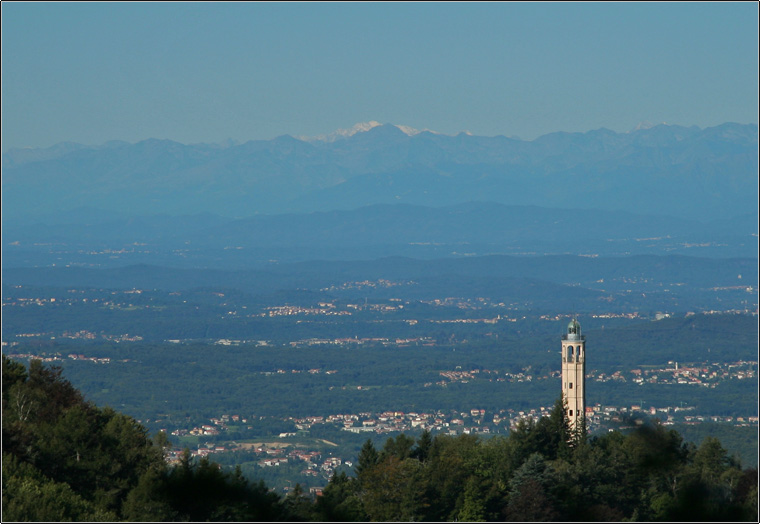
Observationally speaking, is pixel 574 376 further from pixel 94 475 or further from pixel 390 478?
pixel 94 475

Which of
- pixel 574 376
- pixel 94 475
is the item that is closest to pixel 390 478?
pixel 94 475

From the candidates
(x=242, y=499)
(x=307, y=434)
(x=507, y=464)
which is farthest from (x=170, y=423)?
(x=242, y=499)

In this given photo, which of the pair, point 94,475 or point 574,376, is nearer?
point 94,475

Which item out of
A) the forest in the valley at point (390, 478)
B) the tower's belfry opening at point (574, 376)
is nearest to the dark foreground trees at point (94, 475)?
the forest in the valley at point (390, 478)

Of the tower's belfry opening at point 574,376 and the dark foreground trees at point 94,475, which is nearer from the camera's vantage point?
the dark foreground trees at point 94,475

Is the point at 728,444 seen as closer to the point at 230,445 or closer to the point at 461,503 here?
the point at 461,503

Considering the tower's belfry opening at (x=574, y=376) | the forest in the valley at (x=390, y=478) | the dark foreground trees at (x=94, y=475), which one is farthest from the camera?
the tower's belfry opening at (x=574, y=376)

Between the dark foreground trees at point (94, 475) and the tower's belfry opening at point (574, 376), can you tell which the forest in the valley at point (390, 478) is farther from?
the tower's belfry opening at point (574, 376)
